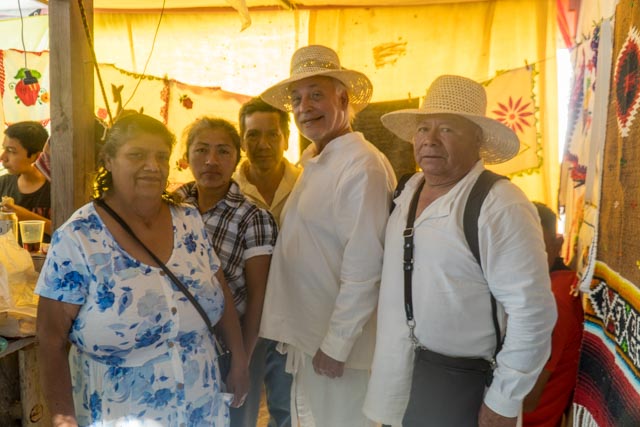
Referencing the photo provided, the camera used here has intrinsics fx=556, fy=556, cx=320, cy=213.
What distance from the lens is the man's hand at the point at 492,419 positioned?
173cm

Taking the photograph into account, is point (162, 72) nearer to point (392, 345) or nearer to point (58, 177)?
point (58, 177)

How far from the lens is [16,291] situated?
2.13 m

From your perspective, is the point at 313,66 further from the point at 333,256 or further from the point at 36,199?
the point at 36,199

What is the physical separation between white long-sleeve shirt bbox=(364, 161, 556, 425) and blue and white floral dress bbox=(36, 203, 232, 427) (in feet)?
2.08

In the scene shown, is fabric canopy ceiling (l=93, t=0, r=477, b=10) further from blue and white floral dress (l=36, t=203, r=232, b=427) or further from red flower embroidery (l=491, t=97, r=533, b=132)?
blue and white floral dress (l=36, t=203, r=232, b=427)

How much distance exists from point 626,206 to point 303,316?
1.24 metres

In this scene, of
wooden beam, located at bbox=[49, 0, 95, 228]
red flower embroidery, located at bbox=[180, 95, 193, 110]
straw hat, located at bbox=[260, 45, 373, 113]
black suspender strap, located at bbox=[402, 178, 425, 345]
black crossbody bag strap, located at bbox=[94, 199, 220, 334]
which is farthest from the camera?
red flower embroidery, located at bbox=[180, 95, 193, 110]

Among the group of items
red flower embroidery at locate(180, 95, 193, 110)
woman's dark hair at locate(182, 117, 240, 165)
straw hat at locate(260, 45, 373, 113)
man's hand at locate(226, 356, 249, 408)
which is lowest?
man's hand at locate(226, 356, 249, 408)

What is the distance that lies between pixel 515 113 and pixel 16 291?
3.50 m

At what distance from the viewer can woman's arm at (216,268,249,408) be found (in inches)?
81.6

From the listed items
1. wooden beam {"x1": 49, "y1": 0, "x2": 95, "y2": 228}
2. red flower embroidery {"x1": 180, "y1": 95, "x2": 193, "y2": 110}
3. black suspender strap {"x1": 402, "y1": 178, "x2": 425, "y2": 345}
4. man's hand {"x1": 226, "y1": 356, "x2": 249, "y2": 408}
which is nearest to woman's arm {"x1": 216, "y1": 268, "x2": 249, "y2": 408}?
man's hand {"x1": 226, "y1": 356, "x2": 249, "y2": 408}

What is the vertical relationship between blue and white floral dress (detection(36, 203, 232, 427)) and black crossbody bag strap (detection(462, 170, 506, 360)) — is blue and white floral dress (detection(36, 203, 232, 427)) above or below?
below

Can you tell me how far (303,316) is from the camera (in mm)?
2268

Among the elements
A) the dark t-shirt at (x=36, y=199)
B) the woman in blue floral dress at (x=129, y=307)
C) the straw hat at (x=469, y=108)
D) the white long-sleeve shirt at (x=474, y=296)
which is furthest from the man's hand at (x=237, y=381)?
the dark t-shirt at (x=36, y=199)
